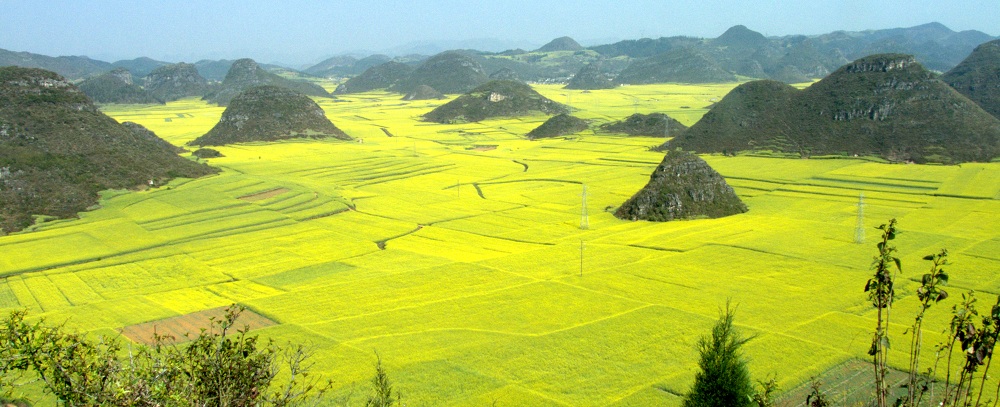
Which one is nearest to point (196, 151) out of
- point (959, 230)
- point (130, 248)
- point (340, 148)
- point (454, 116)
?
point (340, 148)

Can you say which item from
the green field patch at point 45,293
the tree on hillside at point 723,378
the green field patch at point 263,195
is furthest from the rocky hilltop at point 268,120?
the tree on hillside at point 723,378

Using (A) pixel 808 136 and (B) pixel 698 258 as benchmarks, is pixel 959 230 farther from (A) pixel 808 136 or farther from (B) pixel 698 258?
(A) pixel 808 136

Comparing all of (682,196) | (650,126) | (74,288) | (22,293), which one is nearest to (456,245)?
(682,196)

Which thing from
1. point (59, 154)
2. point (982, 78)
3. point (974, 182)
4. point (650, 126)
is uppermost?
point (982, 78)

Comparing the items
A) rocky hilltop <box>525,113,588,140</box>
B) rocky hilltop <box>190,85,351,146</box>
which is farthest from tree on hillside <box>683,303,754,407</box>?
rocky hilltop <box>190,85,351,146</box>

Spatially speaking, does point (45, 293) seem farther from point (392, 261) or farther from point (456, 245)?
point (456, 245)

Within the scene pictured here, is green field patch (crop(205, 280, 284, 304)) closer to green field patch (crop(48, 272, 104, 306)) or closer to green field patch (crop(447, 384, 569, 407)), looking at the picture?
green field patch (crop(48, 272, 104, 306))
